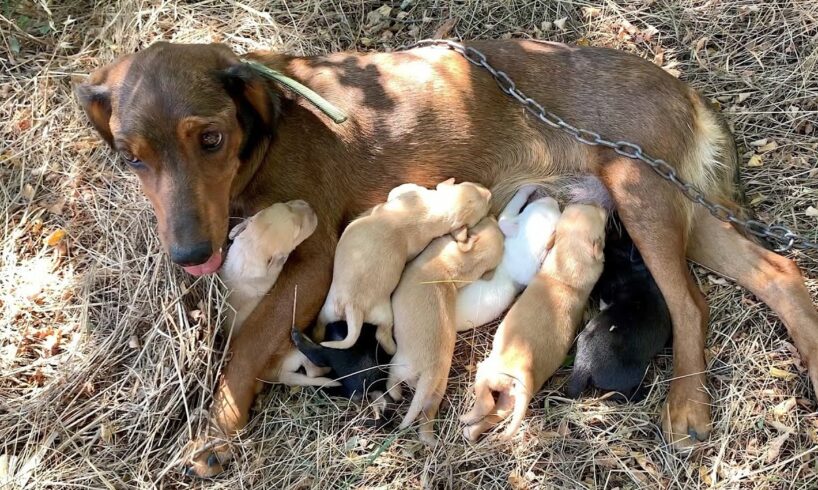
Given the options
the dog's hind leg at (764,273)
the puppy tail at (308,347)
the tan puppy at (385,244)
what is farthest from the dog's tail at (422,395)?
the dog's hind leg at (764,273)

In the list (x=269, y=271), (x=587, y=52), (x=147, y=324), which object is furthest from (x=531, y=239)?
(x=147, y=324)

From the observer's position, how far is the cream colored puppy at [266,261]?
3637mm

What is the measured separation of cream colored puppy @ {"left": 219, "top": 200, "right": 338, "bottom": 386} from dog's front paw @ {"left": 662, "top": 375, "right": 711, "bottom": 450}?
6.22 feet

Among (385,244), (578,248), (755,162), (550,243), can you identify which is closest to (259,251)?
(385,244)

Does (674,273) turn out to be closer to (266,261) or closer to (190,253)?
(266,261)

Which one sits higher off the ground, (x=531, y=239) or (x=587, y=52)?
(x=587, y=52)

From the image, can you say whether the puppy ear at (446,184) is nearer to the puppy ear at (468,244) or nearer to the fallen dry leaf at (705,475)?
the puppy ear at (468,244)

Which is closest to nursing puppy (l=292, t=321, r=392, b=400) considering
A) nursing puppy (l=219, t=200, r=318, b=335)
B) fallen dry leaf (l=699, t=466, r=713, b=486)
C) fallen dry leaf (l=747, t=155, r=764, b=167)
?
nursing puppy (l=219, t=200, r=318, b=335)

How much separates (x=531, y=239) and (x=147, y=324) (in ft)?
7.84

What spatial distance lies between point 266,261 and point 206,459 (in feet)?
3.69

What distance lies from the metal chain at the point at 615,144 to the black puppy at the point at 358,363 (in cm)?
166

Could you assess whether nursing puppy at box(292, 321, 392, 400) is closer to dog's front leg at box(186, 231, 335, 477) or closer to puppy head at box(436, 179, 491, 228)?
dog's front leg at box(186, 231, 335, 477)

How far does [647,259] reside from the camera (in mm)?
3979

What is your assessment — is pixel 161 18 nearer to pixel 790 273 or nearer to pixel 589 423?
pixel 589 423
